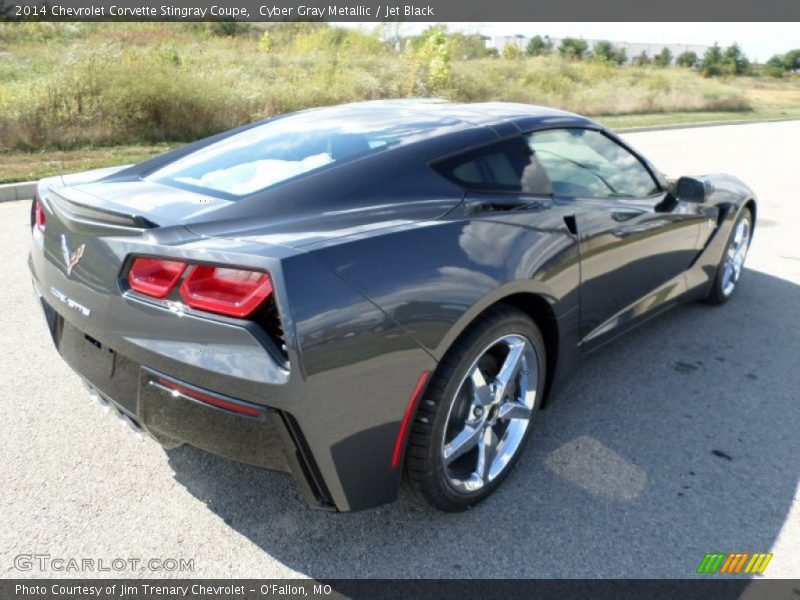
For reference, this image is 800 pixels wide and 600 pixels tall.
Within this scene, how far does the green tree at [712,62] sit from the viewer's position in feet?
192

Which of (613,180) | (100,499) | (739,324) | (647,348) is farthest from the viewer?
(739,324)

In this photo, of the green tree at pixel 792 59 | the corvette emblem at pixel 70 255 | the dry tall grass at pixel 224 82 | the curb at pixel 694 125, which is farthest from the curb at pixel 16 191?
the green tree at pixel 792 59

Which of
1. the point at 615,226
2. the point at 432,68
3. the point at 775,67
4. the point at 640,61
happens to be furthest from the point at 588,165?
the point at 775,67

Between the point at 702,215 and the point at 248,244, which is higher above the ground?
the point at 248,244

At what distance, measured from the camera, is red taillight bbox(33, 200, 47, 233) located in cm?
249

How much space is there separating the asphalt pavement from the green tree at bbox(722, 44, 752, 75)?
227 feet

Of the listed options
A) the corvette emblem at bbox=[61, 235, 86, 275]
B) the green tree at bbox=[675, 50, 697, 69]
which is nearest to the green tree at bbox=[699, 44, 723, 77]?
the green tree at bbox=[675, 50, 697, 69]

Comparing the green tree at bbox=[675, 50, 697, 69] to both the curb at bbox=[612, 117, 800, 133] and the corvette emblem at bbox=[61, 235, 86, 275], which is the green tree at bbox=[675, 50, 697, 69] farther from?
the corvette emblem at bbox=[61, 235, 86, 275]

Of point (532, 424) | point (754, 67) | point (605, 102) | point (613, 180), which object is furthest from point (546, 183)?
point (754, 67)

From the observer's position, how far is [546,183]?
276cm

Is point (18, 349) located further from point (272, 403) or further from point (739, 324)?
point (739, 324)

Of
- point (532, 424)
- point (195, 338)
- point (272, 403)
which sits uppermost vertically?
point (195, 338)

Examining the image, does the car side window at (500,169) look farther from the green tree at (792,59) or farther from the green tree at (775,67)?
the green tree at (792,59)

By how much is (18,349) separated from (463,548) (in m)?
2.83
